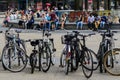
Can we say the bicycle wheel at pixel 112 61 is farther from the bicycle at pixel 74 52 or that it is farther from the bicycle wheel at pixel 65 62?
the bicycle wheel at pixel 65 62

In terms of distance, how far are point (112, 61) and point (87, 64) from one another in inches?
28.3

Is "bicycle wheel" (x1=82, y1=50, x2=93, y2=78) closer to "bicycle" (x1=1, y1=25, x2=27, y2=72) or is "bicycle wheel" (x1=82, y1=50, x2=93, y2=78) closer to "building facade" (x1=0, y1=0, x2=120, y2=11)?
"bicycle" (x1=1, y1=25, x2=27, y2=72)

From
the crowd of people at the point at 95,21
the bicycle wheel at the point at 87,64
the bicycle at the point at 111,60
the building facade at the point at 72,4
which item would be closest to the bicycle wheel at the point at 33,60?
the bicycle wheel at the point at 87,64

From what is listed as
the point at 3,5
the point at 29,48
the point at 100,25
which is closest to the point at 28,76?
the point at 29,48

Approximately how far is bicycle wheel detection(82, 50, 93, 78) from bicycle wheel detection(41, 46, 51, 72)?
3.40ft

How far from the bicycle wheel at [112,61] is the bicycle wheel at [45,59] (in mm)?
1432

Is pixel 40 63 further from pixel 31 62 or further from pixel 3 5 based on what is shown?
pixel 3 5

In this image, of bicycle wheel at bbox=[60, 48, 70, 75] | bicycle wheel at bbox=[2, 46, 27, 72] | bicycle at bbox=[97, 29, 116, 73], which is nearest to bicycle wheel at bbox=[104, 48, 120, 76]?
bicycle at bbox=[97, 29, 116, 73]

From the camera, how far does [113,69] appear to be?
966 cm

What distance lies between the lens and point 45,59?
988 centimetres

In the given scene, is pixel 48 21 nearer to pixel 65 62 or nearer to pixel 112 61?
pixel 65 62

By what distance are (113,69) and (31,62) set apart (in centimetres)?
202

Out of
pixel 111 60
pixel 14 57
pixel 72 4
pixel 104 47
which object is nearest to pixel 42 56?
pixel 14 57

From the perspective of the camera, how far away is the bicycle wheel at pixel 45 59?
32.4ft
